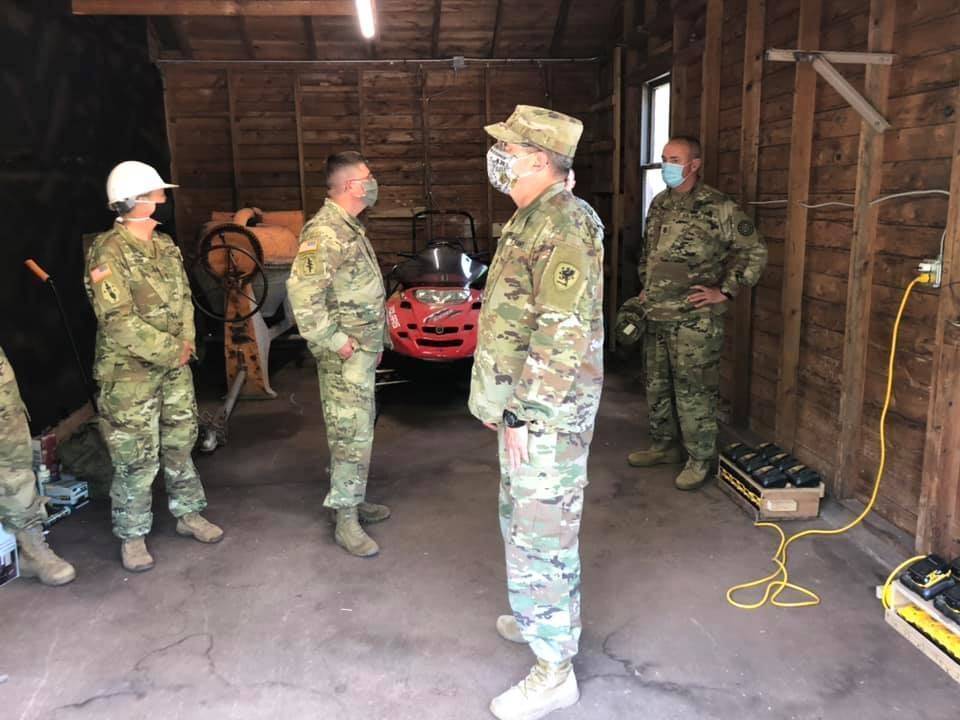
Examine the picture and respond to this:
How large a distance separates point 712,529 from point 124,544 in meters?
2.71

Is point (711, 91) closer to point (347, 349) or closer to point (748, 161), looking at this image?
point (748, 161)

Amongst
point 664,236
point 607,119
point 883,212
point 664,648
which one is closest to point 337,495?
point 664,648

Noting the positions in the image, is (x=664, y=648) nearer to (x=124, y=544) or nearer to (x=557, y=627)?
(x=557, y=627)

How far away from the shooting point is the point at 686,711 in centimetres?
242

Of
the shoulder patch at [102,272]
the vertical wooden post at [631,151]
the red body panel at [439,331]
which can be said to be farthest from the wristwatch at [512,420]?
the vertical wooden post at [631,151]

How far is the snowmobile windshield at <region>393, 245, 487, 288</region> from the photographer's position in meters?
6.00

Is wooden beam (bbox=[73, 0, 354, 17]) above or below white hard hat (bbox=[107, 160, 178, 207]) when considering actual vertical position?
above

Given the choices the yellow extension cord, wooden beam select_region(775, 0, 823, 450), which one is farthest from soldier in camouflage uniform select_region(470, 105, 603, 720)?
wooden beam select_region(775, 0, 823, 450)

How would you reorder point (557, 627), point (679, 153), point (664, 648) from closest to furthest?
point (557, 627), point (664, 648), point (679, 153)

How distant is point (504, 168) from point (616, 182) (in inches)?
202

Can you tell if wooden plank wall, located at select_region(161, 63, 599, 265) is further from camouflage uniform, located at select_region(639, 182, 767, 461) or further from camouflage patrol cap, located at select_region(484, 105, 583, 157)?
camouflage patrol cap, located at select_region(484, 105, 583, 157)

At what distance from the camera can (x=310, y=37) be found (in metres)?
7.98

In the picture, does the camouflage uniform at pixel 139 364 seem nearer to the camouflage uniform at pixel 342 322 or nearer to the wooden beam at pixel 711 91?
the camouflage uniform at pixel 342 322

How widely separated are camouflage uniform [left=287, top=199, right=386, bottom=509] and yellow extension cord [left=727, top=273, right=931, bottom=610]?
173cm
